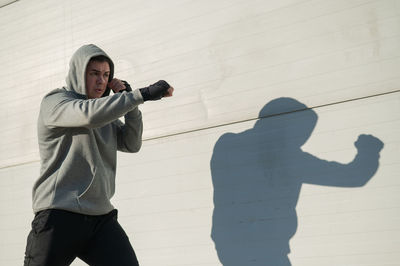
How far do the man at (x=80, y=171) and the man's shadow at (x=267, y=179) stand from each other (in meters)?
0.76

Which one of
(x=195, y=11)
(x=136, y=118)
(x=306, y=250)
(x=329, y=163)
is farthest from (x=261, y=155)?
(x=195, y=11)

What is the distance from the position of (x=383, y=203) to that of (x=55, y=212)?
1.74m

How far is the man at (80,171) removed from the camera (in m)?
2.16

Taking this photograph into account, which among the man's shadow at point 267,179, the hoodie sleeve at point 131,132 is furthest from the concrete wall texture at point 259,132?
the hoodie sleeve at point 131,132

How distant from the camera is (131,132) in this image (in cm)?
A: 268

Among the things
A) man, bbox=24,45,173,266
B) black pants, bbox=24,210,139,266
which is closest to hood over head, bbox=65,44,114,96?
man, bbox=24,45,173,266

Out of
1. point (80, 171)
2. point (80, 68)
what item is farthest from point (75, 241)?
point (80, 68)

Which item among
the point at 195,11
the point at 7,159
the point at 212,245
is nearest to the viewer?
the point at 212,245

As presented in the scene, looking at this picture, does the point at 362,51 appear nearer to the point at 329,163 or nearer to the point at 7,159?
the point at 329,163

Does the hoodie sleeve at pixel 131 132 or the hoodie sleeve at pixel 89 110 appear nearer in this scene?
the hoodie sleeve at pixel 89 110

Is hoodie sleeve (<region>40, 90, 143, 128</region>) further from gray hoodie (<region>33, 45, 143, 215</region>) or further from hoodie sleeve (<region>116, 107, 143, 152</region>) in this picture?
hoodie sleeve (<region>116, 107, 143, 152</region>)

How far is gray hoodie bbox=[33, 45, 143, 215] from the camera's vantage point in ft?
7.05

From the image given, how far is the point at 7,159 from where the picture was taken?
380 cm

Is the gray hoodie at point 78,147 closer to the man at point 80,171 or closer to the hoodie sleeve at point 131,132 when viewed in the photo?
the man at point 80,171
